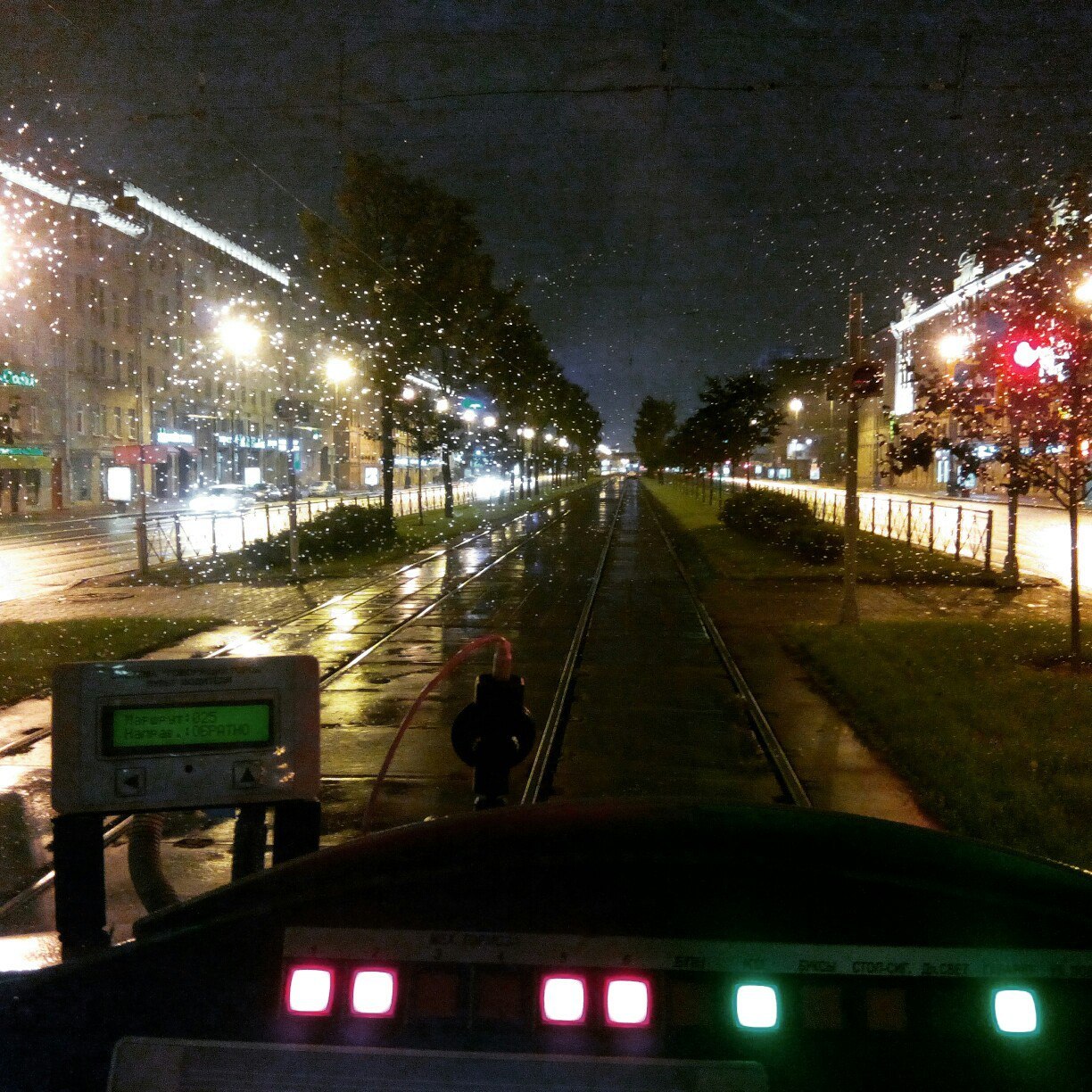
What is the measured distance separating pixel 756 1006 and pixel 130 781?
78.5 inches

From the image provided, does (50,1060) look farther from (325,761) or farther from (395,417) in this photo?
(395,417)

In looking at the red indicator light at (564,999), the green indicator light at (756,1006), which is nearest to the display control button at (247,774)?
the red indicator light at (564,999)

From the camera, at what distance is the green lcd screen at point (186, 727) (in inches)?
119

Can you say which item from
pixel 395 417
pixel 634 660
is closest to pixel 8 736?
pixel 634 660

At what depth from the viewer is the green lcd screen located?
9.89 ft

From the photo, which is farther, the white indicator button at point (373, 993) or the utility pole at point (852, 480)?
the utility pole at point (852, 480)

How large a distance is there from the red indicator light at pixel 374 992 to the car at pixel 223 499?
51.8m

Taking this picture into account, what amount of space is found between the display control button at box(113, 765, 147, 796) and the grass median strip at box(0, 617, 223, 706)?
8.68m

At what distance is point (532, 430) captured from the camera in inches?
3115

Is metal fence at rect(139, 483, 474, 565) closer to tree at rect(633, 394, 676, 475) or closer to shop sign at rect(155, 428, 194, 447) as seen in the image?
shop sign at rect(155, 428, 194, 447)

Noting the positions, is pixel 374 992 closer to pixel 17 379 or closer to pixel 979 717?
pixel 979 717

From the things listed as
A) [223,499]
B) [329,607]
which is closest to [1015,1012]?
[329,607]

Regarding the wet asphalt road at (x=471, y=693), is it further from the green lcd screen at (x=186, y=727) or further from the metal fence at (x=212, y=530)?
the metal fence at (x=212, y=530)

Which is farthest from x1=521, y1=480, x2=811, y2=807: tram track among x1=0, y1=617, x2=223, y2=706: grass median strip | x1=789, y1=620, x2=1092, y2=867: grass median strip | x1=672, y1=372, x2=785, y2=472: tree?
x1=672, y1=372, x2=785, y2=472: tree
